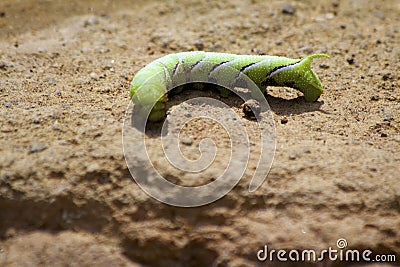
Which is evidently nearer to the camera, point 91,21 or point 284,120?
point 284,120

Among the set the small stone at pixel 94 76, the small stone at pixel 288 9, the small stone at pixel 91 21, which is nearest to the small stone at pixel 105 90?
the small stone at pixel 94 76

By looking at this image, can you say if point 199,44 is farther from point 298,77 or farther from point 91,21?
point 298,77

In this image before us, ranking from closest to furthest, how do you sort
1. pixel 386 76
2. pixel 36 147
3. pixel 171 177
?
pixel 171 177
pixel 36 147
pixel 386 76

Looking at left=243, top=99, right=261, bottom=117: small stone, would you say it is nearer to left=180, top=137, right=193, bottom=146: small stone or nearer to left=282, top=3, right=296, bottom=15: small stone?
left=180, top=137, right=193, bottom=146: small stone

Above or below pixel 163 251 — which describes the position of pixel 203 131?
above

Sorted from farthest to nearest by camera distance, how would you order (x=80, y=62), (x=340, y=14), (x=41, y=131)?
1. (x=340, y=14)
2. (x=80, y=62)
3. (x=41, y=131)

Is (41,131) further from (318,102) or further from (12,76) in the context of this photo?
(318,102)

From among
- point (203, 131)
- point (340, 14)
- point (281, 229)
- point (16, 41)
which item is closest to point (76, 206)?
point (203, 131)

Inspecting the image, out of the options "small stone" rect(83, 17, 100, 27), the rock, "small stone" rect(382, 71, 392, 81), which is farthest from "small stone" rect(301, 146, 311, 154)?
"small stone" rect(83, 17, 100, 27)

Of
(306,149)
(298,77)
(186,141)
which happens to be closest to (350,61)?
(298,77)

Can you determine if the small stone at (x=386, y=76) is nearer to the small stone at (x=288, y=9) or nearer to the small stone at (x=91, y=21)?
the small stone at (x=288, y=9)
